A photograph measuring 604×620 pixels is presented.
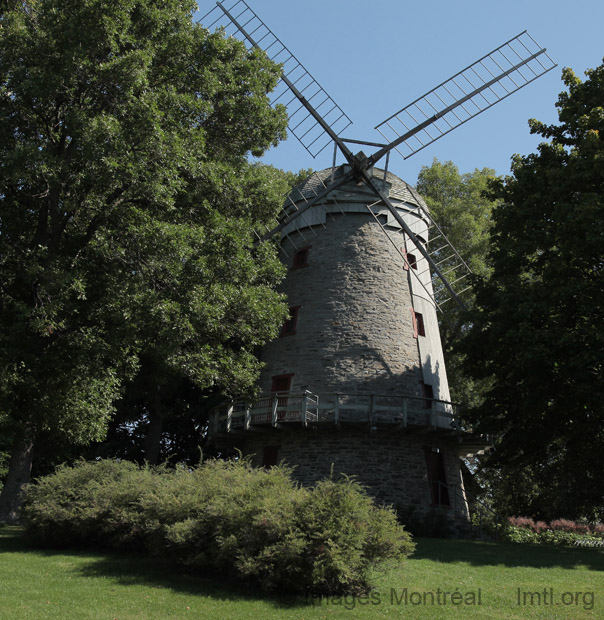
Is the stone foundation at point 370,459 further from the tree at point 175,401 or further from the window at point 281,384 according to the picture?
the tree at point 175,401

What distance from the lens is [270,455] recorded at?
21.1m

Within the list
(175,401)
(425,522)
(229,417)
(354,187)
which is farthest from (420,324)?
(175,401)

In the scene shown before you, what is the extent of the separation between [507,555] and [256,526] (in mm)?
7855

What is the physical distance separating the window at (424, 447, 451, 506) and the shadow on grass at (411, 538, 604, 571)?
391cm

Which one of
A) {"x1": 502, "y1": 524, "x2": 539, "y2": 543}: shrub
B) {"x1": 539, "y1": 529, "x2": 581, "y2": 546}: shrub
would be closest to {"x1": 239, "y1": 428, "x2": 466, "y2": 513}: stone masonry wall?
{"x1": 502, "y1": 524, "x2": 539, "y2": 543}: shrub

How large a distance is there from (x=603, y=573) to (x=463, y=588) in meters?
3.85

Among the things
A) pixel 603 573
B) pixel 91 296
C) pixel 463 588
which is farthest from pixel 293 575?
pixel 91 296

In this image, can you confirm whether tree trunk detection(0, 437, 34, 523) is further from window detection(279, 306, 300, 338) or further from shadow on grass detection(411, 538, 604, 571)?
shadow on grass detection(411, 538, 604, 571)

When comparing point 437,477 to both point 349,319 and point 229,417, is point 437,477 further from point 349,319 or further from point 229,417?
point 229,417

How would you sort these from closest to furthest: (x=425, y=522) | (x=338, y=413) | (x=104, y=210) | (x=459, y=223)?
1. (x=104, y=210)
2. (x=425, y=522)
3. (x=338, y=413)
4. (x=459, y=223)

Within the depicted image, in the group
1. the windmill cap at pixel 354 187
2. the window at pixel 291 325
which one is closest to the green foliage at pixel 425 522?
the window at pixel 291 325

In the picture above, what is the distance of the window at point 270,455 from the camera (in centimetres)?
2091

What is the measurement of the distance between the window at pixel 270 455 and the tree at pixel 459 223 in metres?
12.0

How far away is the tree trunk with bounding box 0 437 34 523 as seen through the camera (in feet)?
62.5
